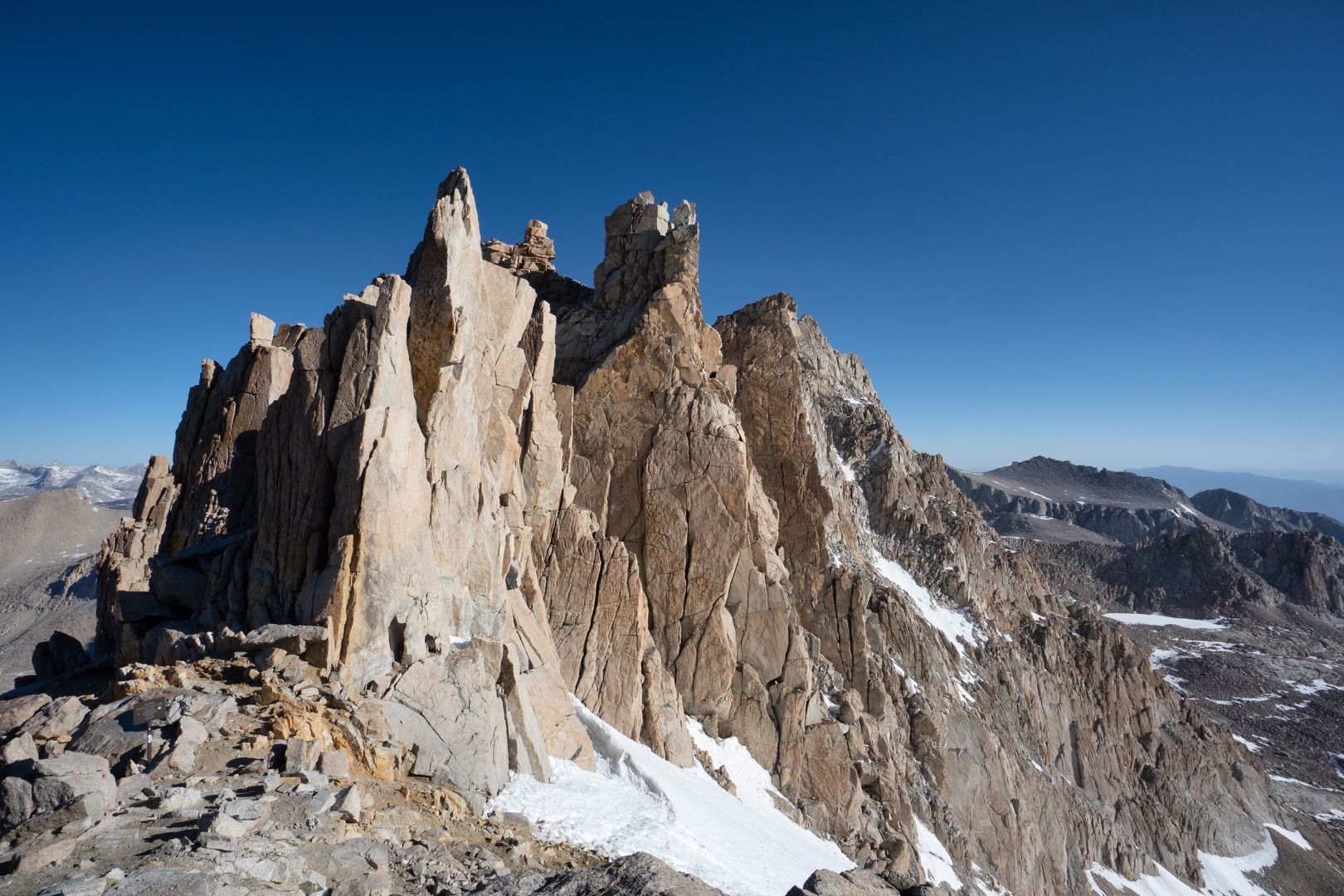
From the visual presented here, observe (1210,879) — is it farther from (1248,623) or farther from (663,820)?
(1248,623)

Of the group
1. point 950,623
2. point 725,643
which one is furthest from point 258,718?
point 950,623

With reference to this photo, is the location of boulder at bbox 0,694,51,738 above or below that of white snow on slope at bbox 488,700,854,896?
above

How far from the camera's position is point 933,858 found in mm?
33469

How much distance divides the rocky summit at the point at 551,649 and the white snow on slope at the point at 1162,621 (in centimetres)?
10385

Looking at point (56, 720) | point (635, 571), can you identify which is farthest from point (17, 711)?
point (635, 571)

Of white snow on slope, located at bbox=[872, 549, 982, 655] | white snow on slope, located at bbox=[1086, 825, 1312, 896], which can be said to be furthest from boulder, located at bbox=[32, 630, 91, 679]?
white snow on slope, located at bbox=[1086, 825, 1312, 896]

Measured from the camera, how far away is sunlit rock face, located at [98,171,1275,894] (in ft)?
54.2

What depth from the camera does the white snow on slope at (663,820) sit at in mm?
14500

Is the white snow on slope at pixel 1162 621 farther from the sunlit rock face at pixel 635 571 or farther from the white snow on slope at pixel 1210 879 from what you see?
the sunlit rock face at pixel 635 571

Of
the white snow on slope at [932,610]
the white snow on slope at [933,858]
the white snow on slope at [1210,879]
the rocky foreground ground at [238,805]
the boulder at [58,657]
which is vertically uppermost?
the boulder at [58,657]

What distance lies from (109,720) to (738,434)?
26467 mm

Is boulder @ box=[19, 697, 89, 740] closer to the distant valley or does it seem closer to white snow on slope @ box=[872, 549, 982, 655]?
white snow on slope @ box=[872, 549, 982, 655]

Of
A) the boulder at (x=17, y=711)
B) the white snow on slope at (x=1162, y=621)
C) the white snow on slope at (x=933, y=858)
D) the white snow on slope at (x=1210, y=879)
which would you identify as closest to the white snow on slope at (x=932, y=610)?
the white snow on slope at (x=933, y=858)

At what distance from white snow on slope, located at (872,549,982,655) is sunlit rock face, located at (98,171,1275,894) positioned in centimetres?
51
